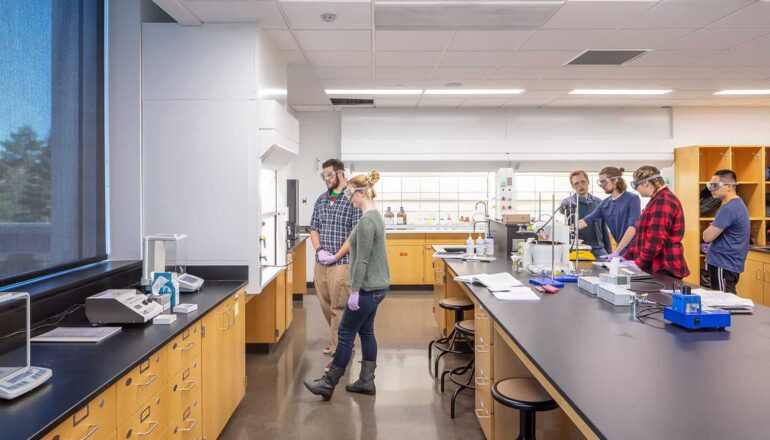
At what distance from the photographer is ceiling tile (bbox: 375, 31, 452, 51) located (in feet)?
12.0

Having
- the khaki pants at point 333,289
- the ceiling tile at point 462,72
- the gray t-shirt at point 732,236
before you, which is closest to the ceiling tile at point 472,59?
the ceiling tile at point 462,72

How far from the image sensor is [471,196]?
24.1ft

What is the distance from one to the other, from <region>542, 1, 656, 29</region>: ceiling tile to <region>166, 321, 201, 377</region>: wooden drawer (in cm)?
286

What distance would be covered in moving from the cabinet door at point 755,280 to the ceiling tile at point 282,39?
15.9 ft

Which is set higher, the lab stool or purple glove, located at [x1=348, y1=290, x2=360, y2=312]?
purple glove, located at [x1=348, y1=290, x2=360, y2=312]

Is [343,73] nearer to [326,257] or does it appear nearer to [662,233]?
[326,257]

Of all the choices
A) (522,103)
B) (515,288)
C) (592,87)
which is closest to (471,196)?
(522,103)

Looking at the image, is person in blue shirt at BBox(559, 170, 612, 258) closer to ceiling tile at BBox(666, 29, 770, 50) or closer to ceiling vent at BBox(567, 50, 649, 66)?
ceiling vent at BBox(567, 50, 649, 66)

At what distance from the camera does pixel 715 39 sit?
383cm

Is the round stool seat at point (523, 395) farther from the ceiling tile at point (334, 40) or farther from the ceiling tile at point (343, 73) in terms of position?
the ceiling tile at point (343, 73)

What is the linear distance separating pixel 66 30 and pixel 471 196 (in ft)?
18.4

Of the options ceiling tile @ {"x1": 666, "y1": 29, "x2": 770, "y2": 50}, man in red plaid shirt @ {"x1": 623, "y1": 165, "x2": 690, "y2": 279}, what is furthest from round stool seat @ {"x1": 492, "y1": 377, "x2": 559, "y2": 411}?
ceiling tile @ {"x1": 666, "y1": 29, "x2": 770, "y2": 50}

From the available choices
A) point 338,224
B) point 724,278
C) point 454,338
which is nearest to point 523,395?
point 454,338

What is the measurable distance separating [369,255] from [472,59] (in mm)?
2284
